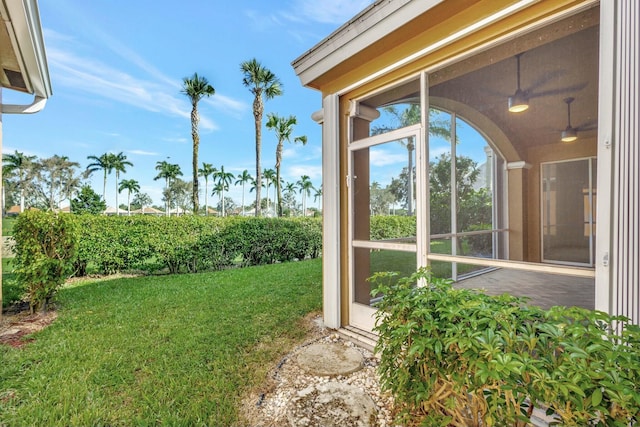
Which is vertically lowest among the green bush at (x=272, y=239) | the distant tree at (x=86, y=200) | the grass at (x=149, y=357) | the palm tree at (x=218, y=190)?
the grass at (x=149, y=357)

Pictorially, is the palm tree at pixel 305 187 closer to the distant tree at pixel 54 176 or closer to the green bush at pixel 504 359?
the distant tree at pixel 54 176

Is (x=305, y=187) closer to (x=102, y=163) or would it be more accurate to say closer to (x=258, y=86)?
(x=102, y=163)

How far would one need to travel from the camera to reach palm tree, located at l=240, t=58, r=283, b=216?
55.5 feet

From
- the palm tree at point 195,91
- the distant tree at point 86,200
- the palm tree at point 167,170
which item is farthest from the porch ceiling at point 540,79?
the palm tree at point 167,170

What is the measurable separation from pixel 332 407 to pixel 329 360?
682 millimetres

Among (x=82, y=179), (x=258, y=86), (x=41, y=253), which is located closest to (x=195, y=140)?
(x=258, y=86)

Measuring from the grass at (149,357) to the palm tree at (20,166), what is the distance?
42516 millimetres

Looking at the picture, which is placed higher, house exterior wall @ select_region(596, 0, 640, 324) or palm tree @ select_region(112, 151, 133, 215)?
palm tree @ select_region(112, 151, 133, 215)

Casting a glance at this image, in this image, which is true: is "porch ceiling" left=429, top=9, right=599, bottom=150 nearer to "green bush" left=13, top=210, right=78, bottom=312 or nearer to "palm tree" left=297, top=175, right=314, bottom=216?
"green bush" left=13, top=210, right=78, bottom=312

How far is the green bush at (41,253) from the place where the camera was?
406cm

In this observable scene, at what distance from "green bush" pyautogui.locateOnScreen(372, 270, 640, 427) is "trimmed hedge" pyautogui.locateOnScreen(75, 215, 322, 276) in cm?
701

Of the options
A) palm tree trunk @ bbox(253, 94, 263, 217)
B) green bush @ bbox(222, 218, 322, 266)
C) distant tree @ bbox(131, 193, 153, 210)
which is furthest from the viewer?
distant tree @ bbox(131, 193, 153, 210)

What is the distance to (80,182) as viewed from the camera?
43500mm

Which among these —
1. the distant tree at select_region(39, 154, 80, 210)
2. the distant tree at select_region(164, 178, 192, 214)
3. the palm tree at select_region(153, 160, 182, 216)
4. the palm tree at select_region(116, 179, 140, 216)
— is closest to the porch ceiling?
the palm tree at select_region(153, 160, 182, 216)
